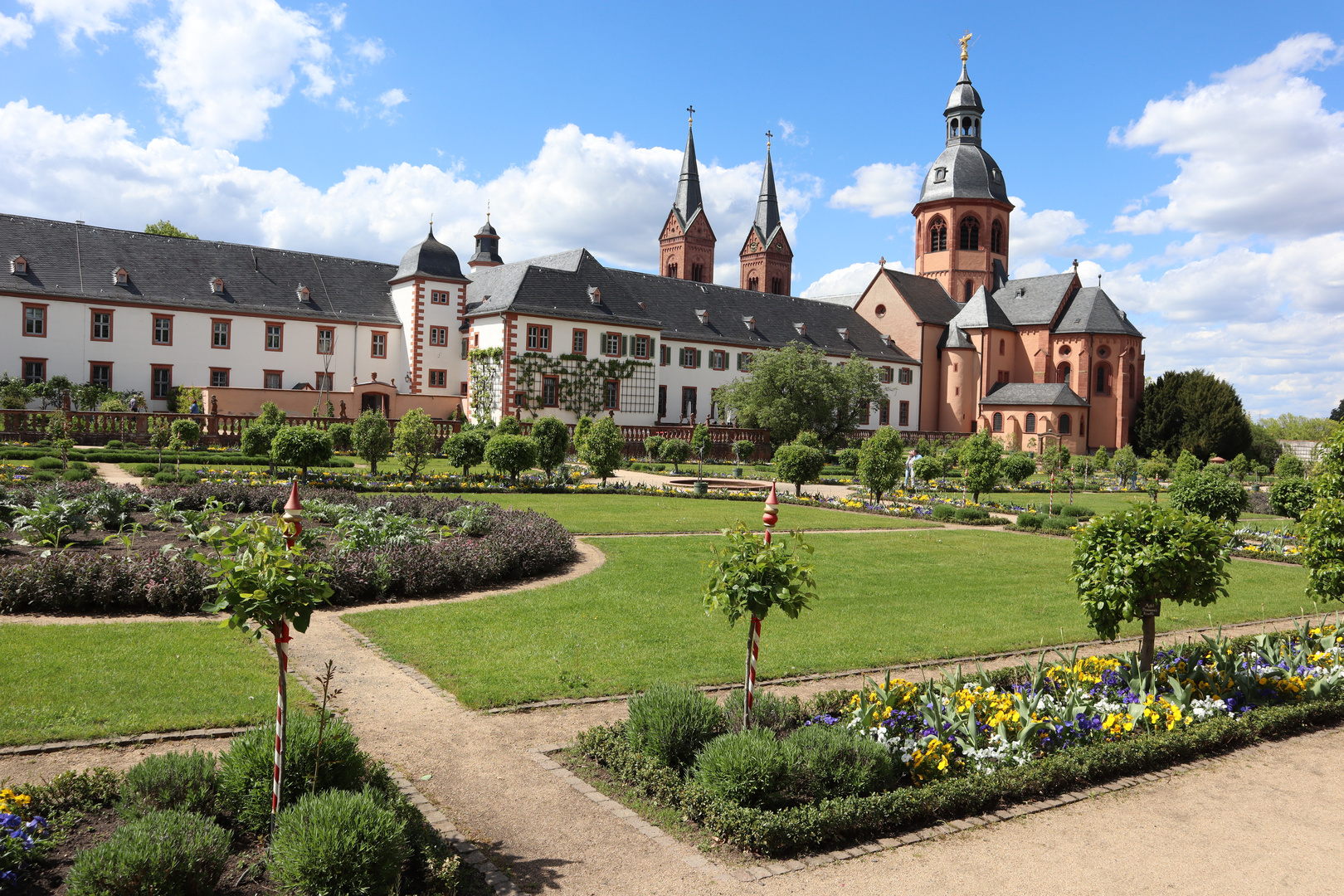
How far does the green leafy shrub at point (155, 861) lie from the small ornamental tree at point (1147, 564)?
731cm

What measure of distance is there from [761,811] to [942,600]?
810 centimetres

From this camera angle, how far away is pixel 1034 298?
65.1 m

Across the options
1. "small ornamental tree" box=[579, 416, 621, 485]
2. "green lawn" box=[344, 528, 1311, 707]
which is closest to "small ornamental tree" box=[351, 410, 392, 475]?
"small ornamental tree" box=[579, 416, 621, 485]

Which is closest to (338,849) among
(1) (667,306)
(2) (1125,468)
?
(2) (1125,468)

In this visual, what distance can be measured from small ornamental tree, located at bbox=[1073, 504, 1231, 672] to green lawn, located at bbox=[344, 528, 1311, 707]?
2014 millimetres

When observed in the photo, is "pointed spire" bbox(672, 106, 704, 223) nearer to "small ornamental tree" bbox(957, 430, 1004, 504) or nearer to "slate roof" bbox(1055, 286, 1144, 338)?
"slate roof" bbox(1055, 286, 1144, 338)

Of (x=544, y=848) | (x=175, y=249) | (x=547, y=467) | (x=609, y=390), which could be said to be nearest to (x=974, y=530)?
(x=547, y=467)

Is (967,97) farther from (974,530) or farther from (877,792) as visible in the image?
(877,792)

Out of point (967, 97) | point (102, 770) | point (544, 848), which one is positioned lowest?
point (544, 848)

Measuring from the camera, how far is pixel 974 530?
22141 mm

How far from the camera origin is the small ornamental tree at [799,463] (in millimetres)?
28172

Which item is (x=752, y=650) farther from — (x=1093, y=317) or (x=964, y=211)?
(x=964, y=211)

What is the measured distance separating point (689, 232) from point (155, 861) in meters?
75.6

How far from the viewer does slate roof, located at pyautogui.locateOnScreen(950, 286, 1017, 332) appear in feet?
209
